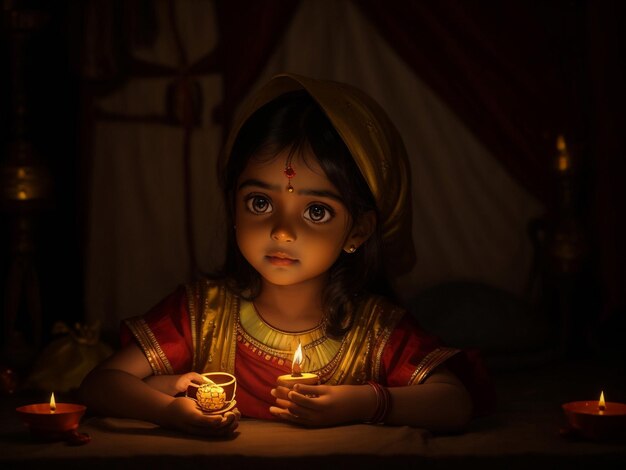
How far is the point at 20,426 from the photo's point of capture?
2.95m

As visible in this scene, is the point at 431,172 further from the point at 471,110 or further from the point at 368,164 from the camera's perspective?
the point at 368,164

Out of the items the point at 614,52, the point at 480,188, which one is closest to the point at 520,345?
the point at 480,188

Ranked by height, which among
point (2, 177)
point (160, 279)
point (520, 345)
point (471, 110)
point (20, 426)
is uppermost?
point (471, 110)

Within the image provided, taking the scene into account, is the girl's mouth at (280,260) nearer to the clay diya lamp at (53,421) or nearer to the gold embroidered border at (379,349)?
the gold embroidered border at (379,349)

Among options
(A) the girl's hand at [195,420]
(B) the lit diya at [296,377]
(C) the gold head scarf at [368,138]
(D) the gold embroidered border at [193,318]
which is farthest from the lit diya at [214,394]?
(C) the gold head scarf at [368,138]

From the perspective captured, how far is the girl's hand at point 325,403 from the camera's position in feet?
8.60

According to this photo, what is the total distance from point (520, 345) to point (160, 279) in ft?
5.15

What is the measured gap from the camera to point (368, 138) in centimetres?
276

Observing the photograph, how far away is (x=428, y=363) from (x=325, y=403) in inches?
13.0

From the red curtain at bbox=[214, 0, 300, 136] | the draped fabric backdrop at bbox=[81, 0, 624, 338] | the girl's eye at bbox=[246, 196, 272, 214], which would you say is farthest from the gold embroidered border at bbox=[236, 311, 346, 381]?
the red curtain at bbox=[214, 0, 300, 136]

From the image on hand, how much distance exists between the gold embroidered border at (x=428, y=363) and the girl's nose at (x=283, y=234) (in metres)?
0.48

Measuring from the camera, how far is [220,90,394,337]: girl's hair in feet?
9.02

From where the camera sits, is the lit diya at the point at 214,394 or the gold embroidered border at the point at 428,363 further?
the gold embroidered border at the point at 428,363

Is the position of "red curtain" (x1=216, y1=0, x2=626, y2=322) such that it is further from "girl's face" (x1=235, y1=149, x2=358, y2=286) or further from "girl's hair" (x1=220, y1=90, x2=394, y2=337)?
"girl's face" (x1=235, y1=149, x2=358, y2=286)
